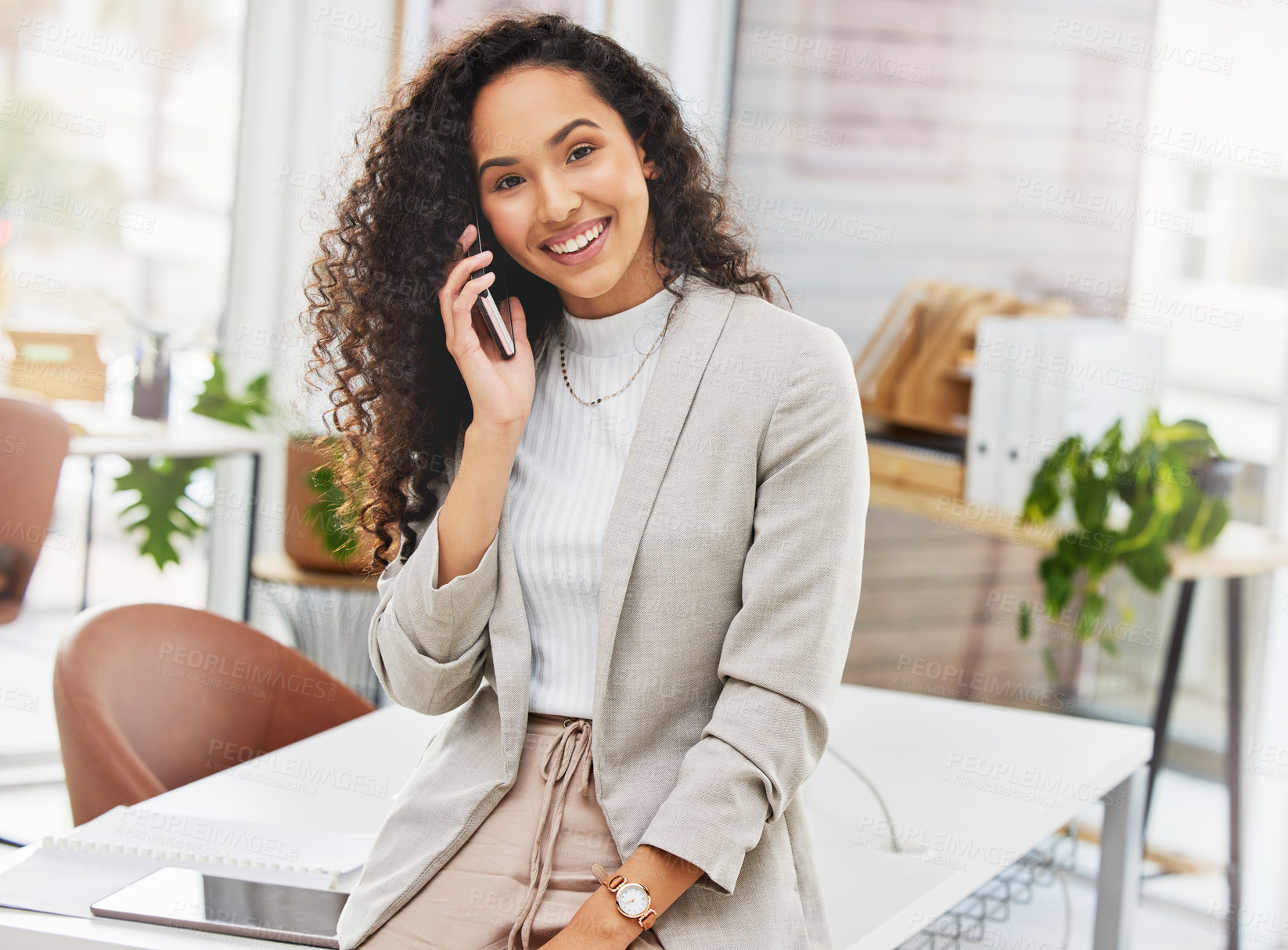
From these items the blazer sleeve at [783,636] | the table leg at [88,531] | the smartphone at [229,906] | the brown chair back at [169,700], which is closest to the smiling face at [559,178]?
the blazer sleeve at [783,636]

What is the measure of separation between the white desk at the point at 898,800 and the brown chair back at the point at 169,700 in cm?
11

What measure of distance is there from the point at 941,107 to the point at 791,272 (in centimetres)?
66

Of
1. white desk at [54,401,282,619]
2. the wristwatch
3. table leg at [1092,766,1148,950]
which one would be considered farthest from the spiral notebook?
white desk at [54,401,282,619]

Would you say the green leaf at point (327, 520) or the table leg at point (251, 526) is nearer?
the green leaf at point (327, 520)

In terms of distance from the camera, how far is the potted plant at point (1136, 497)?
2674 mm

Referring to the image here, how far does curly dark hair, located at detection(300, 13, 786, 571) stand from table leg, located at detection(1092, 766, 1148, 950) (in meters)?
1.07

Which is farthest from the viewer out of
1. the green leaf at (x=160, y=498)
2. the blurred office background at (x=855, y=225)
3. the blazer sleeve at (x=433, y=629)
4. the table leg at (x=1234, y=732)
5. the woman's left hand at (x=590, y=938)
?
the green leaf at (x=160, y=498)

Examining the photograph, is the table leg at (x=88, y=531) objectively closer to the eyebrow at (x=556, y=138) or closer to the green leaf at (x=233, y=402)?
the green leaf at (x=233, y=402)

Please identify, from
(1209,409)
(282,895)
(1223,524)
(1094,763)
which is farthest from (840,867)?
(1209,409)

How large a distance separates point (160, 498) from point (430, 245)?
2293 mm

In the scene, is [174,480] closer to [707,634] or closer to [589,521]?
[589,521]

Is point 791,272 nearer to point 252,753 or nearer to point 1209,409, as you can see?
point 1209,409

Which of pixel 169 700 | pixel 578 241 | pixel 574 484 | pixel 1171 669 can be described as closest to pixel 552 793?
pixel 574 484

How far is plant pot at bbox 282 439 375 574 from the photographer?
315 centimetres
